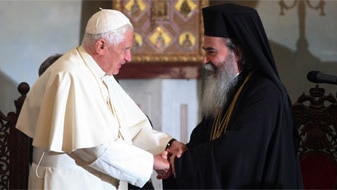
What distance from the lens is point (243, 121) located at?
3.57 meters

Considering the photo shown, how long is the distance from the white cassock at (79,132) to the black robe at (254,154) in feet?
1.15

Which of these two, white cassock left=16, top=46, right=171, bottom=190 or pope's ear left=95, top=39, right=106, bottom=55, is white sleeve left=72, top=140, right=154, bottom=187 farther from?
pope's ear left=95, top=39, right=106, bottom=55

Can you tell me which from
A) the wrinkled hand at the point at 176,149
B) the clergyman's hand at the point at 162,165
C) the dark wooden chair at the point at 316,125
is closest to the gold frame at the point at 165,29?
the dark wooden chair at the point at 316,125

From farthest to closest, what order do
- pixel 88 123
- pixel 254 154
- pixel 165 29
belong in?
pixel 165 29
pixel 88 123
pixel 254 154

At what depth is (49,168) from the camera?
3.79 metres

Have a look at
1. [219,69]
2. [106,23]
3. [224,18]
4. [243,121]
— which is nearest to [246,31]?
[224,18]

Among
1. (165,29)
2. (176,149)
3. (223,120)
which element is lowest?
(176,149)

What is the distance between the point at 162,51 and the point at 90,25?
2429 millimetres

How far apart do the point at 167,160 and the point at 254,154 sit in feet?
2.02

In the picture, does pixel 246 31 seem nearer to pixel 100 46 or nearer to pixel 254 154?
pixel 254 154

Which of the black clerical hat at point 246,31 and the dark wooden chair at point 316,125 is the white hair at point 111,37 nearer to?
the black clerical hat at point 246,31

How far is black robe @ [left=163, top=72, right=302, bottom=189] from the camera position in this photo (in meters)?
3.52

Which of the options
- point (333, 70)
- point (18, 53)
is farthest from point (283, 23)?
point (18, 53)

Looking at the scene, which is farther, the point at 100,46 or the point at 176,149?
the point at 176,149
